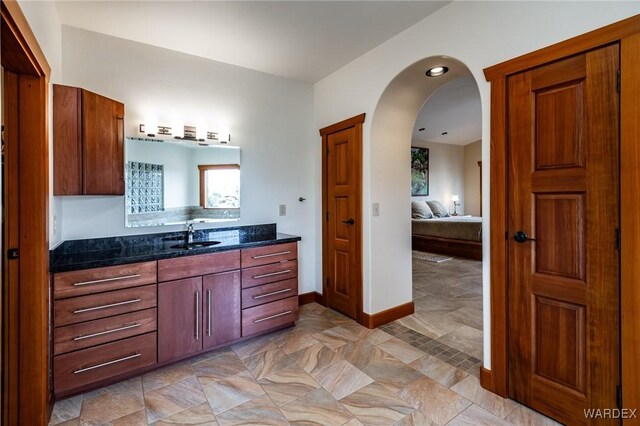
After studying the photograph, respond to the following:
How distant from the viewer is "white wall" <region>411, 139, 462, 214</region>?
8758mm

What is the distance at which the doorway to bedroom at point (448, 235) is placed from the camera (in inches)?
103

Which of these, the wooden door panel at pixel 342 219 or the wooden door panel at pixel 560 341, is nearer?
the wooden door panel at pixel 560 341

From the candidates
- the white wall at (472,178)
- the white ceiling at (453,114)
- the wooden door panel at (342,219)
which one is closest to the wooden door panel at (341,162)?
the wooden door panel at (342,219)

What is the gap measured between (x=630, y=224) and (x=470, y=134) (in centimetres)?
808

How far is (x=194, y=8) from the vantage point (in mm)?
2176

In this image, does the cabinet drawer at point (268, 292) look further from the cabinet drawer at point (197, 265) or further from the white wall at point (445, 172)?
the white wall at point (445, 172)

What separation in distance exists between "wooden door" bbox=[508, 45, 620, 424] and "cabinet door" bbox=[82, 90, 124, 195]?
2724 millimetres

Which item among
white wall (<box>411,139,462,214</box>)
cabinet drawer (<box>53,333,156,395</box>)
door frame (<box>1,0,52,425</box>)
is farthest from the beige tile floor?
white wall (<box>411,139,462,214</box>)

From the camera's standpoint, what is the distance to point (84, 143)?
2.16m

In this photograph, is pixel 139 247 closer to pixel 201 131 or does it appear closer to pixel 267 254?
pixel 267 254

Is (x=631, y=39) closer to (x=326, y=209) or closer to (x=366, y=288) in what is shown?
(x=366, y=288)

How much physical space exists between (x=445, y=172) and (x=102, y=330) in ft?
29.6

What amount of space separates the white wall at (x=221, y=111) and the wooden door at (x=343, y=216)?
11.2 inches

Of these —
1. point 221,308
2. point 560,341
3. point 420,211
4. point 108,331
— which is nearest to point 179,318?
point 221,308
